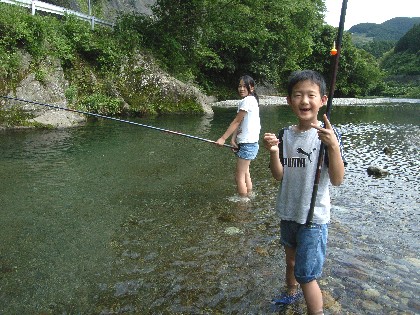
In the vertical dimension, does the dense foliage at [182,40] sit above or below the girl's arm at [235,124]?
above

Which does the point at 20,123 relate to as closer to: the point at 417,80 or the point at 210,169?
the point at 210,169

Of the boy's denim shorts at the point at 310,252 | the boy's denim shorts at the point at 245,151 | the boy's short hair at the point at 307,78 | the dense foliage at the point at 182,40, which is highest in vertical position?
the dense foliage at the point at 182,40

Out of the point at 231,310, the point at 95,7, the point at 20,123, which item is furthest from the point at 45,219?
the point at 95,7

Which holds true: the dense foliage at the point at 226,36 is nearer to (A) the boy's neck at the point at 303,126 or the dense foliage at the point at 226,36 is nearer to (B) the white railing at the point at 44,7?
(B) the white railing at the point at 44,7

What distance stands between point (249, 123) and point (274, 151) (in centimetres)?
329

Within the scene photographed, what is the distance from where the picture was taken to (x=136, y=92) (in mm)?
18750

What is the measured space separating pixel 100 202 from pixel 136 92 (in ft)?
43.2

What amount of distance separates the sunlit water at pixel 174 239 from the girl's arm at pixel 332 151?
1.33 meters

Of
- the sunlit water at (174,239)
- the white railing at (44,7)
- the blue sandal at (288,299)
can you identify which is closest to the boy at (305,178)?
the blue sandal at (288,299)

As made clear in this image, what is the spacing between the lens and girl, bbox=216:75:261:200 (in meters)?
6.09

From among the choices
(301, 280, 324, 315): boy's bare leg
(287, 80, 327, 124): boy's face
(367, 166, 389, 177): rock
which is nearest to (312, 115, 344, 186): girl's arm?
(287, 80, 327, 124): boy's face

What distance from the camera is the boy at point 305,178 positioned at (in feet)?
9.27

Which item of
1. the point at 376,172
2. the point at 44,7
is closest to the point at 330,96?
the point at 376,172

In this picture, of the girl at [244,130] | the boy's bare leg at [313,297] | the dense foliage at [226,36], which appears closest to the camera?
the boy's bare leg at [313,297]
